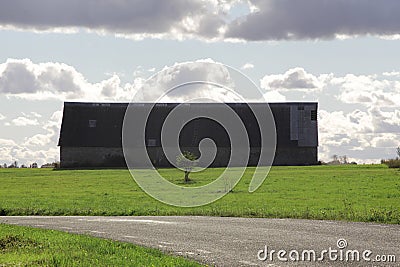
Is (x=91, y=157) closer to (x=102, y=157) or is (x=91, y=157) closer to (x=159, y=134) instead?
(x=102, y=157)

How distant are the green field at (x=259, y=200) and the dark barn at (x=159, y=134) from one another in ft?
92.9

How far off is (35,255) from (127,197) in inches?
972

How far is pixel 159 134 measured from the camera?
272 feet

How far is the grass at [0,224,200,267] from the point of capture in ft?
40.8

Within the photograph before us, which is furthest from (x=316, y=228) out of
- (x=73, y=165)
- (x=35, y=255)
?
(x=73, y=165)

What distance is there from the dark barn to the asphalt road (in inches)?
2337

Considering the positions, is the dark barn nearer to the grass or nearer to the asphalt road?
the asphalt road

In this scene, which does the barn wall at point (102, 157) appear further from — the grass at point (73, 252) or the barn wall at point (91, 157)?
the grass at point (73, 252)

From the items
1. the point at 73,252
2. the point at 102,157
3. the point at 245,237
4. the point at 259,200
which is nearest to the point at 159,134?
the point at 102,157

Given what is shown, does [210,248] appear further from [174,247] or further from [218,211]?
[218,211]

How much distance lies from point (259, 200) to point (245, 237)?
55.4 ft

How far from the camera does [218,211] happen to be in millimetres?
26422

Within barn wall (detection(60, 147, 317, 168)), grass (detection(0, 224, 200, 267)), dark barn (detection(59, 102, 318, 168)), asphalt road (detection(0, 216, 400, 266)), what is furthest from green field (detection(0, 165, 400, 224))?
dark barn (detection(59, 102, 318, 168))

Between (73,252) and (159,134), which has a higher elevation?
(159,134)
